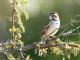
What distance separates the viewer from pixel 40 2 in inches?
397

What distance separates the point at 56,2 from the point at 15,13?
7.11 m

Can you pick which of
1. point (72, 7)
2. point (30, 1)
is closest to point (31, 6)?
point (30, 1)

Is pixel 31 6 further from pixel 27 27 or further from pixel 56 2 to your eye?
pixel 27 27

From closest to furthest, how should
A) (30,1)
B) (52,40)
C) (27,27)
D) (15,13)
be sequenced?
(15,13)
(52,40)
(27,27)
(30,1)

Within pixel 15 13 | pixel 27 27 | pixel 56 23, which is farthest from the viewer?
pixel 27 27

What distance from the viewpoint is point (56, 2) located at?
9.91 metres

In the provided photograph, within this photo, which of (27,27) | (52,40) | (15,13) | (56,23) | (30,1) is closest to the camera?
(15,13)

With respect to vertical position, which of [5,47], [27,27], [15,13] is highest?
[15,13]

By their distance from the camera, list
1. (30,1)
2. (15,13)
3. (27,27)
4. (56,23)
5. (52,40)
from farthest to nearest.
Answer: (30,1)
(27,27)
(56,23)
(52,40)
(15,13)

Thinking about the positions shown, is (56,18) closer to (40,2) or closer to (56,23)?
(56,23)

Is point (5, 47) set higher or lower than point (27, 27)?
higher

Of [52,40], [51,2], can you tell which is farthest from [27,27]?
[52,40]

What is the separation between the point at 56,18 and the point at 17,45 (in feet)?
4.06

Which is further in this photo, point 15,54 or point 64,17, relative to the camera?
point 64,17
